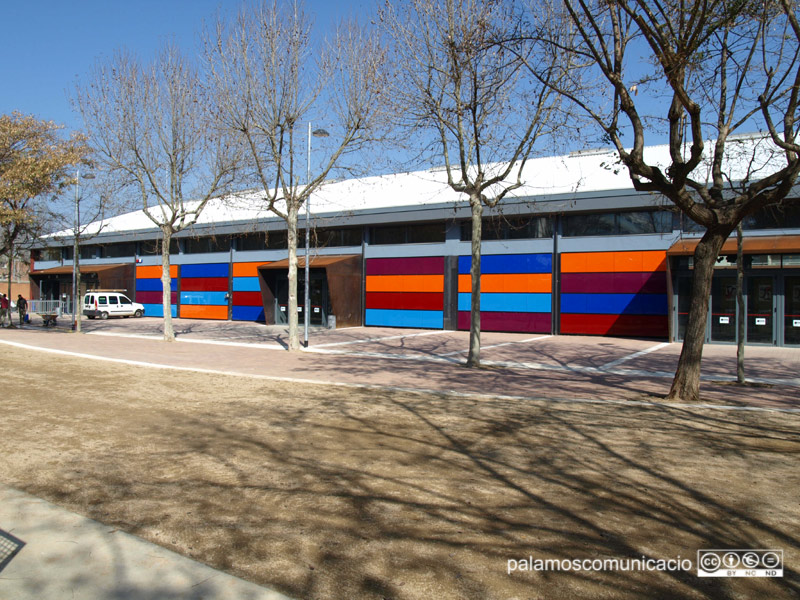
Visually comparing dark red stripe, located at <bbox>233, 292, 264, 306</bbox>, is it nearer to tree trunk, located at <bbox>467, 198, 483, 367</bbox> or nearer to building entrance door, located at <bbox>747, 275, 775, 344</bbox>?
tree trunk, located at <bbox>467, 198, 483, 367</bbox>

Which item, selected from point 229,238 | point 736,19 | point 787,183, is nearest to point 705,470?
point 787,183

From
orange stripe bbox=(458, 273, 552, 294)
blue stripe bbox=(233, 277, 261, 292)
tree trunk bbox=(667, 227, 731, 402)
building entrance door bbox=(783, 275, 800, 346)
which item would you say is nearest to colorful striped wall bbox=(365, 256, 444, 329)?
orange stripe bbox=(458, 273, 552, 294)

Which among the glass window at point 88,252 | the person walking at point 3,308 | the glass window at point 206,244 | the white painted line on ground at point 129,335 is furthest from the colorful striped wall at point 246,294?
the glass window at point 88,252

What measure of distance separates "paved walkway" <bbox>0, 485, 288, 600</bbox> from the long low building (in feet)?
47.5

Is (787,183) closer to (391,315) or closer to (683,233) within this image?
(683,233)

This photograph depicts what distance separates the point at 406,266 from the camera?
28469 millimetres

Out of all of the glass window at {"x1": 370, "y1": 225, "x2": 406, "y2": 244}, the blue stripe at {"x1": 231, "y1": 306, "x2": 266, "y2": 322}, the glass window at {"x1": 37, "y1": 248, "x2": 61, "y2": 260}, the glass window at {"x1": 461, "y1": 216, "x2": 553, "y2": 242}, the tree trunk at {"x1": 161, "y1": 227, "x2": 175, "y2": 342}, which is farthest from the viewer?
the glass window at {"x1": 37, "y1": 248, "x2": 61, "y2": 260}

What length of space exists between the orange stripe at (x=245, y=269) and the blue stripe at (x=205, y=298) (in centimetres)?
172

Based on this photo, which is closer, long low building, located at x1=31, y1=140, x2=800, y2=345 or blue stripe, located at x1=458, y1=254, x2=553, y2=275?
long low building, located at x1=31, y1=140, x2=800, y2=345

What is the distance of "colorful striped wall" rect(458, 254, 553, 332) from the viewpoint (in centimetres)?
2519

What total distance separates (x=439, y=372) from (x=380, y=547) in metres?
9.93

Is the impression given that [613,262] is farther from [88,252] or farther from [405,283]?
[88,252]

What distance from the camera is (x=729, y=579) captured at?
11.8ft

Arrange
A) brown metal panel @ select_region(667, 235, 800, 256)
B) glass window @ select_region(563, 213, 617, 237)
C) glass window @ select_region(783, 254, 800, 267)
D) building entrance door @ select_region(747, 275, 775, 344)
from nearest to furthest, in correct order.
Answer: brown metal panel @ select_region(667, 235, 800, 256) → glass window @ select_region(783, 254, 800, 267) → building entrance door @ select_region(747, 275, 775, 344) → glass window @ select_region(563, 213, 617, 237)
